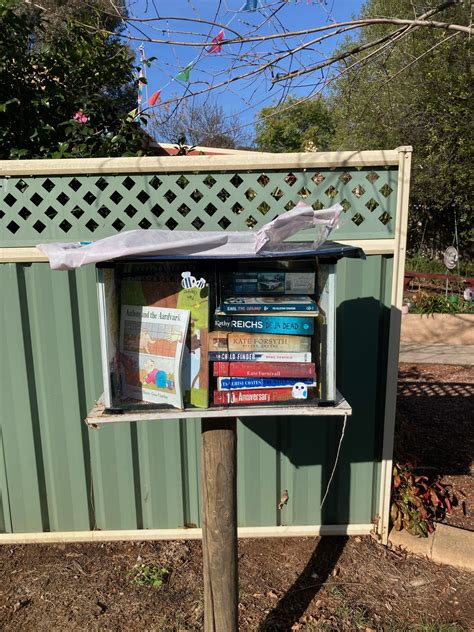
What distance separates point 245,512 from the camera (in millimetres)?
3154

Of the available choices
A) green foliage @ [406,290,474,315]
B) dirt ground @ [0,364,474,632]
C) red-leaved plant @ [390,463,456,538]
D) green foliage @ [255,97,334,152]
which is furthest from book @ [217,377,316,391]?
green foliage @ [255,97,334,152]

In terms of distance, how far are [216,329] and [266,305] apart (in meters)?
0.20

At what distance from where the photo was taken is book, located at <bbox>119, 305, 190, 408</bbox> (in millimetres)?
1755

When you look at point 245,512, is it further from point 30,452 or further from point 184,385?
point 184,385

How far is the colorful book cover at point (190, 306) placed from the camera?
1757mm

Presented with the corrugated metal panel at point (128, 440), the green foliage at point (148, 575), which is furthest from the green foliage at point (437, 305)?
the green foliage at point (148, 575)

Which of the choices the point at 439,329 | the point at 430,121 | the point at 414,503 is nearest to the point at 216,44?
the point at 414,503

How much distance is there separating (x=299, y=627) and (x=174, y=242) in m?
2.04

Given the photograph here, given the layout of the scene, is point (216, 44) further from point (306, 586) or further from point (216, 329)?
point (306, 586)

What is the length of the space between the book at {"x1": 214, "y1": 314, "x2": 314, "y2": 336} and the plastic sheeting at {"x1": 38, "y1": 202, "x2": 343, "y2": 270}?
9.5 inches

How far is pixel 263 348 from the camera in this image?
179 cm

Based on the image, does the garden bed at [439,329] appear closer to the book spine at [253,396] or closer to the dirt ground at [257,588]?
the dirt ground at [257,588]

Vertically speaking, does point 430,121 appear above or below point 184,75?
above

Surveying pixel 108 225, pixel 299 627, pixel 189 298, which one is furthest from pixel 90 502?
pixel 189 298
